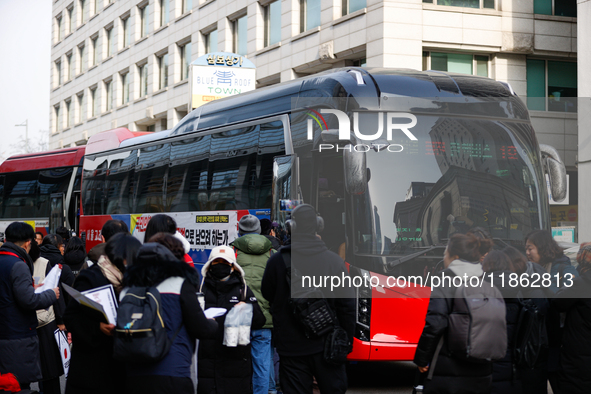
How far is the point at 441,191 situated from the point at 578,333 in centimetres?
266

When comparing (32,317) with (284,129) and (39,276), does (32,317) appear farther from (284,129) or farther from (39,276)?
(284,129)

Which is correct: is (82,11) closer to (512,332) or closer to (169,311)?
(512,332)

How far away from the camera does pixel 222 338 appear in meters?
5.74

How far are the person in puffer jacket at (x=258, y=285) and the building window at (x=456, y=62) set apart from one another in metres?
16.4

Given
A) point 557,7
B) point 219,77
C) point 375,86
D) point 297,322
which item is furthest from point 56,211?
point 557,7

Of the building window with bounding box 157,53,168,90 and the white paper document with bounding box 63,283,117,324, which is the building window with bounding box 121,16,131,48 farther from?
the white paper document with bounding box 63,283,117,324

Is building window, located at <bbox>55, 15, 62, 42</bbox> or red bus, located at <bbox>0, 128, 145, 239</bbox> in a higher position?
building window, located at <bbox>55, 15, 62, 42</bbox>

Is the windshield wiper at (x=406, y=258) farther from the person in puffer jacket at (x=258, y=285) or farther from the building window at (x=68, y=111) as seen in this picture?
the building window at (x=68, y=111)

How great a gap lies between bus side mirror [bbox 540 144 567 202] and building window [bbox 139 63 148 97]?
31.8m

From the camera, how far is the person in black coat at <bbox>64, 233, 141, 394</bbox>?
14.7ft

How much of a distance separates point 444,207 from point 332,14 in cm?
1741

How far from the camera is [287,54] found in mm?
26156

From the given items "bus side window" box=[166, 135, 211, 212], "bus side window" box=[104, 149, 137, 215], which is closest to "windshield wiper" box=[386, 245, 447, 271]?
"bus side window" box=[166, 135, 211, 212]

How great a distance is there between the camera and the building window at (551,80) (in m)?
23.0
